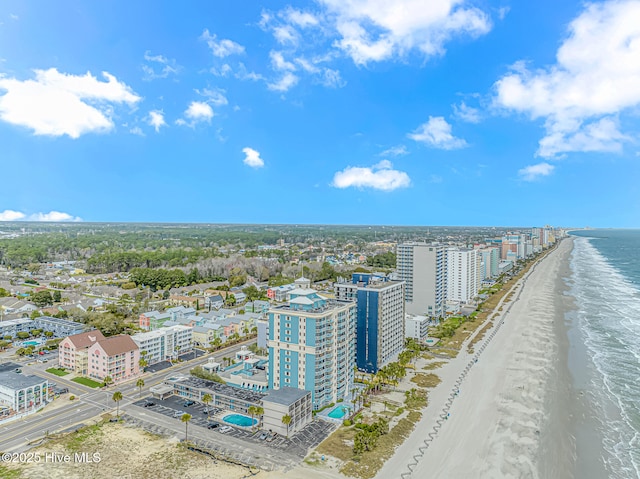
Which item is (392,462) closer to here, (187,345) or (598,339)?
(187,345)

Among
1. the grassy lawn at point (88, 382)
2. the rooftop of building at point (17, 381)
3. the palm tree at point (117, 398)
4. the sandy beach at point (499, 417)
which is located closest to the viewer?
the sandy beach at point (499, 417)

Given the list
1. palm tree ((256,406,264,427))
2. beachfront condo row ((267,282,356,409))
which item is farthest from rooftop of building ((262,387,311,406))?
beachfront condo row ((267,282,356,409))

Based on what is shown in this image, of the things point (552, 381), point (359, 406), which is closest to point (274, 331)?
point (359, 406)

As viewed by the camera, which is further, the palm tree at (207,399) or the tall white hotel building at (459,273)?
the tall white hotel building at (459,273)

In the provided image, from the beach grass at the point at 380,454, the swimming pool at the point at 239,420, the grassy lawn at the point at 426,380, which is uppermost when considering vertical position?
the grassy lawn at the point at 426,380

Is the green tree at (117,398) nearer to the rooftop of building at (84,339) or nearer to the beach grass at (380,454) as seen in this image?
the rooftop of building at (84,339)

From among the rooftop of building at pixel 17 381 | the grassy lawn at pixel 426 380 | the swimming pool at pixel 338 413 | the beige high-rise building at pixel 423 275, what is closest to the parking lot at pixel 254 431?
the swimming pool at pixel 338 413

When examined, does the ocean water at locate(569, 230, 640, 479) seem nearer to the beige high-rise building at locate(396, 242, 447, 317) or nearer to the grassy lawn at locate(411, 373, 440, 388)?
the grassy lawn at locate(411, 373, 440, 388)
